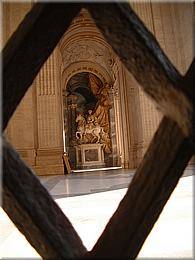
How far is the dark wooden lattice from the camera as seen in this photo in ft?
1.06

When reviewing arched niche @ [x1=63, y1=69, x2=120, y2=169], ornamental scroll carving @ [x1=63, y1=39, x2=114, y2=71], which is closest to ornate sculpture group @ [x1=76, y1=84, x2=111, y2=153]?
arched niche @ [x1=63, y1=69, x2=120, y2=169]

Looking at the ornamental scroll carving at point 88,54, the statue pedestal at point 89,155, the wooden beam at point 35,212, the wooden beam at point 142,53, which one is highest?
the ornamental scroll carving at point 88,54

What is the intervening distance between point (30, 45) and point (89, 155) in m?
15.5

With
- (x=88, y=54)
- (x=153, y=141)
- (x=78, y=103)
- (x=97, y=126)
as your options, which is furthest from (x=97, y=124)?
(x=153, y=141)

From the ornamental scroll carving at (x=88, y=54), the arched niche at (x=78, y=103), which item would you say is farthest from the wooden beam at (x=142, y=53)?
the arched niche at (x=78, y=103)

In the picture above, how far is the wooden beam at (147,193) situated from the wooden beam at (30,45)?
0.62 feet

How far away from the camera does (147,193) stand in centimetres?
34

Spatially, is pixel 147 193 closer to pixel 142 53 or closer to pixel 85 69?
pixel 142 53

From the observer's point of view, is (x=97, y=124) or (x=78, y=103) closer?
(x=97, y=124)

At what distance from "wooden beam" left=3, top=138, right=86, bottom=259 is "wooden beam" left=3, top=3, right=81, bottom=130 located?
60mm

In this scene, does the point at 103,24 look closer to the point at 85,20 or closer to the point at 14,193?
the point at 14,193

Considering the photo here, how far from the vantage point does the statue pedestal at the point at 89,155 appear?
602 inches

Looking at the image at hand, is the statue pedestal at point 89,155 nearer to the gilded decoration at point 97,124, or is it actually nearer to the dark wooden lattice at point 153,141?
the gilded decoration at point 97,124

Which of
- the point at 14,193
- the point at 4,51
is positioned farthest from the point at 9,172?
the point at 4,51
